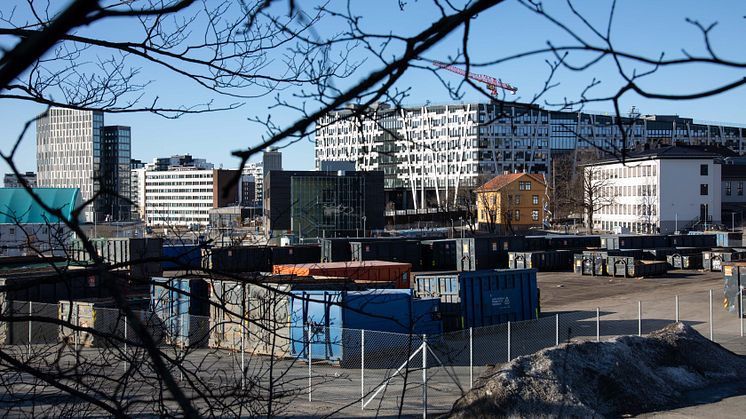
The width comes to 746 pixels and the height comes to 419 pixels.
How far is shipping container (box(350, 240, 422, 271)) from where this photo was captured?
43312 mm

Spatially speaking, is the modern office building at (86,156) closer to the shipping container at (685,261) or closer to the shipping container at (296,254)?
the shipping container at (296,254)

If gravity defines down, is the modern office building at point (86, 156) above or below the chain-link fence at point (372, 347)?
above

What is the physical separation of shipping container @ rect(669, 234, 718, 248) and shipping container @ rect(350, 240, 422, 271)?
60.6 feet

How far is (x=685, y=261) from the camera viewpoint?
4675 cm

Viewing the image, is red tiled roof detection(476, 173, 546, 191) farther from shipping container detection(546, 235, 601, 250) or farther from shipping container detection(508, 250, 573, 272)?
shipping container detection(508, 250, 573, 272)

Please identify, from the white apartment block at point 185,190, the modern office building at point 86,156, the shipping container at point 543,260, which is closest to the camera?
the modern office building at point 86,156

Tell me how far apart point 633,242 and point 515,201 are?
2904 centimetres

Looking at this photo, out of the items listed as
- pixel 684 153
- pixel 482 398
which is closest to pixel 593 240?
pixel 684 153

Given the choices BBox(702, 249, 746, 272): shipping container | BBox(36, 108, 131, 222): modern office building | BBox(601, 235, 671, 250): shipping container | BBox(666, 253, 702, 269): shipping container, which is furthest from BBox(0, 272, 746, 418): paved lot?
BBox(601, 235, 671, 250): shipping container

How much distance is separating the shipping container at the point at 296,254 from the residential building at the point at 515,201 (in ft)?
105

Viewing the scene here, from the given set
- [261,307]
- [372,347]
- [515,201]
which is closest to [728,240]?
[515,201]

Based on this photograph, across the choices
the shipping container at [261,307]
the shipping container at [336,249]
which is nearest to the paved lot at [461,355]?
the shipping container at [261,307]

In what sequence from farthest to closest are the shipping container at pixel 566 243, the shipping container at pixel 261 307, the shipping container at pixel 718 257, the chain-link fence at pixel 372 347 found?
the shipping container at pixel 566 243 → the shipping container at pixel 718 257 → the chain-link fence at pixel 372 347 → the shipping container at pixel 261 307

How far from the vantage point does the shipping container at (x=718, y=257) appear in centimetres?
4431
